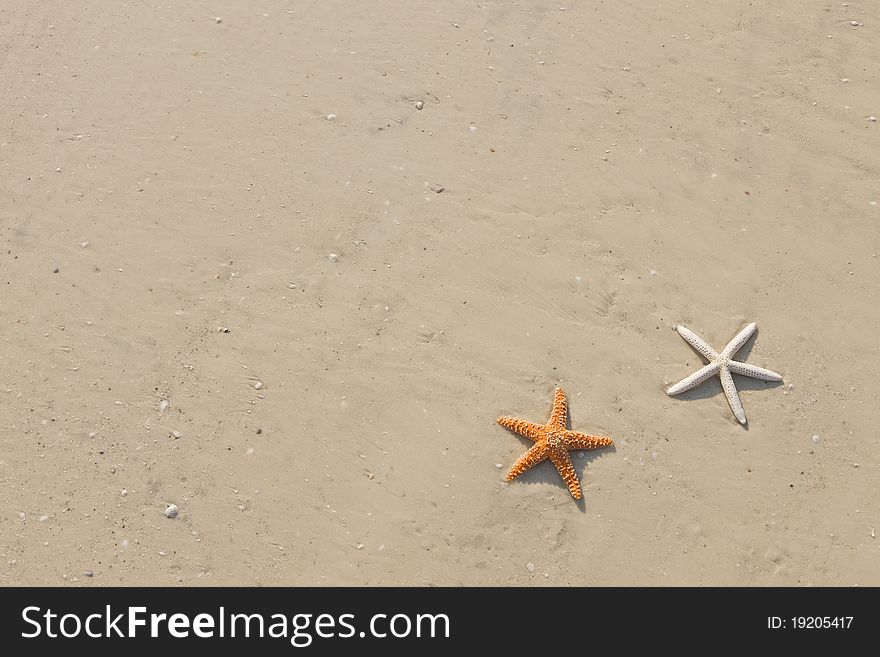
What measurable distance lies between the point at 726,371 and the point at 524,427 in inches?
91.9

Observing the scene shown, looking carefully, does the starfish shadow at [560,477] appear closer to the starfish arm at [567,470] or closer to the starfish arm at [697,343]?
the starfish arm at [567,470]

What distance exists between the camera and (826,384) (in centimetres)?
770

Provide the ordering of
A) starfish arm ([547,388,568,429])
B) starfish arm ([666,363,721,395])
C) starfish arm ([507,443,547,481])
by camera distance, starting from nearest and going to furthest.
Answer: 1. starfish arm ([507,443,547,481])
2. starfish arm ([547,388,568,429])
3. starfish arm ([666,363,721,395])

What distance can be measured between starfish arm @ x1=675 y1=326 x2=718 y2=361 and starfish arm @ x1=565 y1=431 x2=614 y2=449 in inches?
57.3

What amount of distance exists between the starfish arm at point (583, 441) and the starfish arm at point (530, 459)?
0.91 feet

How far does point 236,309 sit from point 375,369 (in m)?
1.73

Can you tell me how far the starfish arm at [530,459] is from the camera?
7105 millimetres

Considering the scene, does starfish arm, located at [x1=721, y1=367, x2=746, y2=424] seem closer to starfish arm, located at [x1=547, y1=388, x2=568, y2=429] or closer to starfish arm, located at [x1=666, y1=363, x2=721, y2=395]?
starfish arm, located at [x1=666, y1=363, x2=721, y2=395]

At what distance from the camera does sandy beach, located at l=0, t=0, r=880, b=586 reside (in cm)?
717

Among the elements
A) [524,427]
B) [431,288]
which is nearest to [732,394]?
[524,427]

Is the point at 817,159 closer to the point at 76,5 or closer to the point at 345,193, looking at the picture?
the point at 345,193

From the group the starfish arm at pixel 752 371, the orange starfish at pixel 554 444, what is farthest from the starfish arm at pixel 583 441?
the starfish arm at pixel 752 371

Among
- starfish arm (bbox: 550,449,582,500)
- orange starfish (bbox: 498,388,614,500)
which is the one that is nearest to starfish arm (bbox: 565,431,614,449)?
orange starfish (bbox: 498,388,614,500)
